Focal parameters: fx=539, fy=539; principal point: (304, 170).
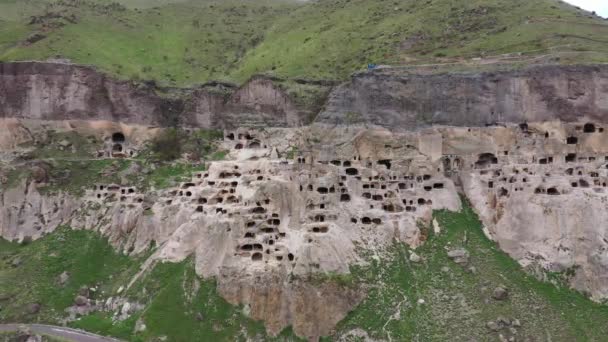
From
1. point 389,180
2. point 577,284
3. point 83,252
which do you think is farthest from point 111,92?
point 577,284

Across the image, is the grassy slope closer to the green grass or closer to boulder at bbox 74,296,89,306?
the green grass

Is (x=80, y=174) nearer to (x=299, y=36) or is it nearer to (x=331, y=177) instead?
(x=331, y=177)

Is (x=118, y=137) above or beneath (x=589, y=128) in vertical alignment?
beneath

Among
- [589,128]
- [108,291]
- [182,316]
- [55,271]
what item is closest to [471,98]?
[589,128]

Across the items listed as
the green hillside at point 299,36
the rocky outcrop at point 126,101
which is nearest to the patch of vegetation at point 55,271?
the rocky outcrop at point 126,101

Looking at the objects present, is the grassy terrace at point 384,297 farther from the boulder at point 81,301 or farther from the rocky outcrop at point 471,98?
the rocky outcrop at point 471,98
